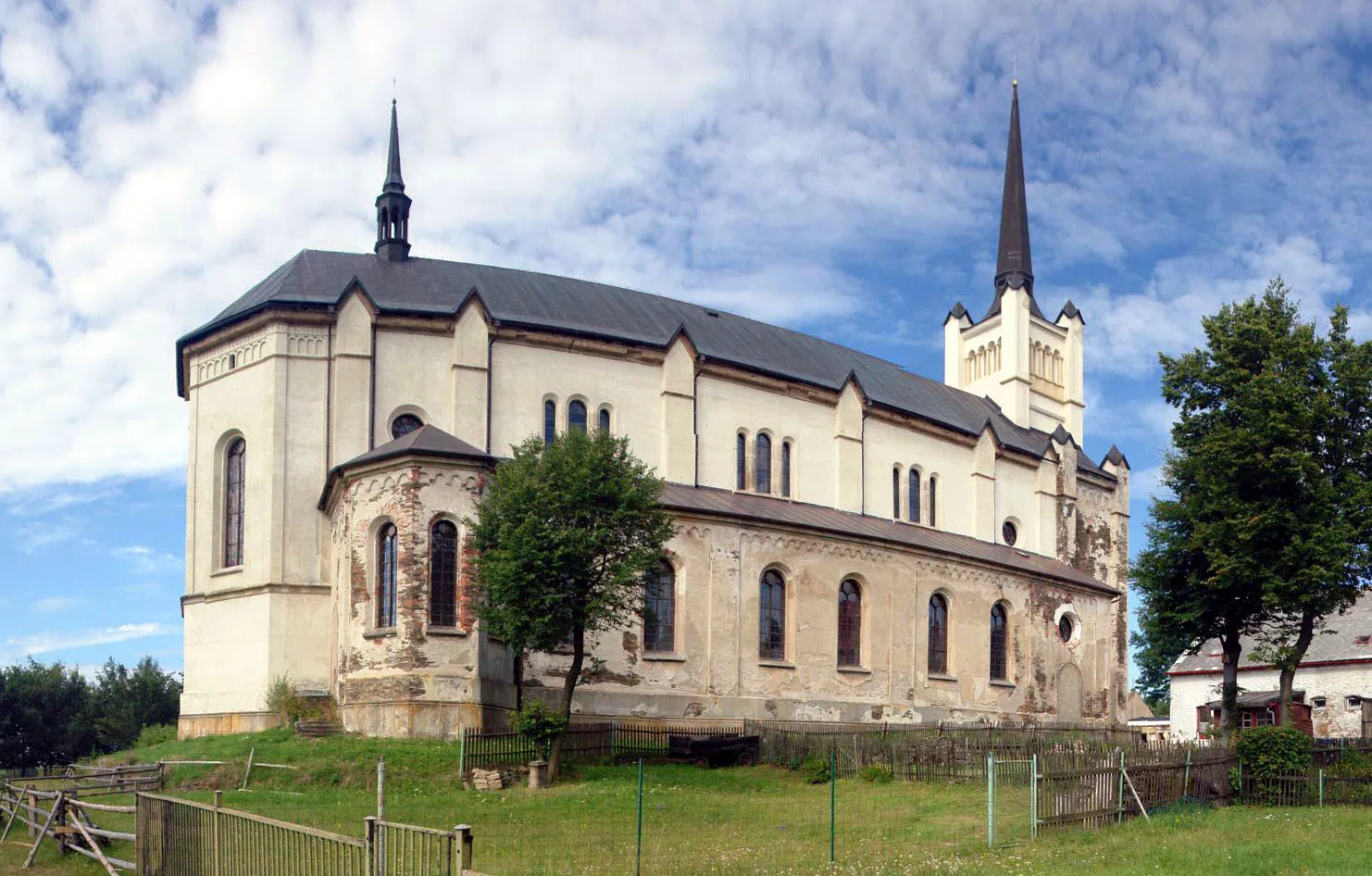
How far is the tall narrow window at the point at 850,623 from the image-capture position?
1809 inches

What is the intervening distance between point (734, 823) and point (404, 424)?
21.7 metres

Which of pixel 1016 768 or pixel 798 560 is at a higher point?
pixel 798 560

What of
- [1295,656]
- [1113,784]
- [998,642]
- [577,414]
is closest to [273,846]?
[1113,784]

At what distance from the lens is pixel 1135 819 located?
75.5 feet

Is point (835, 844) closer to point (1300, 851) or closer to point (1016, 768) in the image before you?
point (1016, 768)

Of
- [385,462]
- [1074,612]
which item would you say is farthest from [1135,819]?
[1074,612]

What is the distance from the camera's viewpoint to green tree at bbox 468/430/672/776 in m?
32.3

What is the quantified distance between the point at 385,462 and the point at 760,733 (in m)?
12.5

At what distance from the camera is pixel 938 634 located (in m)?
49.5

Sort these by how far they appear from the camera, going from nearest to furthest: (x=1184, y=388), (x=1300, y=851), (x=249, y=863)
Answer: (x=249, y=863) → (x=1300, y=851) → (x=1184, y=388)

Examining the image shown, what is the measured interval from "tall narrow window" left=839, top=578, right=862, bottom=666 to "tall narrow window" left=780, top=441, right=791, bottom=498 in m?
4.54

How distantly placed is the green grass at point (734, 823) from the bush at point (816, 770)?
0.35 metres

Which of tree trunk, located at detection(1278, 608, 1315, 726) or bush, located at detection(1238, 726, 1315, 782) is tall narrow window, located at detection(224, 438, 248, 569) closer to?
bush, located at detection(1238, 726, 1315, 782)

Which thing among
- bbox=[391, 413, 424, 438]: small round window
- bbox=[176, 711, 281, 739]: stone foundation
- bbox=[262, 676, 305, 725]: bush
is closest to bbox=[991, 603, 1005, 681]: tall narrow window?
bbox=[391, 413, 424, 438]: small round window
